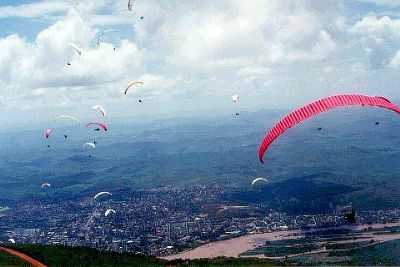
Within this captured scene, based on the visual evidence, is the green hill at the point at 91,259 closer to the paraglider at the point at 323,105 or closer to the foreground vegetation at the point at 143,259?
the foreground vegetation at the point at 143,259

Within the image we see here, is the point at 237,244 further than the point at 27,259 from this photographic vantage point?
Yes

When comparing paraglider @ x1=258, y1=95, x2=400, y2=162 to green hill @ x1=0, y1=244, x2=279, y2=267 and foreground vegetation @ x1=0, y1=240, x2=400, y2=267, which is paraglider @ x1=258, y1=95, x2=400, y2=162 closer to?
foreground vegetation @ x1=0, y1=240, x2=400, y2=267

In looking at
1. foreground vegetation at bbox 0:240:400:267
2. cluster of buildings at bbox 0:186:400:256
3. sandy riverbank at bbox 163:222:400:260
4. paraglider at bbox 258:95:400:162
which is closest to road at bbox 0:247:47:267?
foreground vegetation at bbox 0:240:400:267

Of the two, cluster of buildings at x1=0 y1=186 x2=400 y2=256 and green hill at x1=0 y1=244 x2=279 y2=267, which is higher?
cluster of buildings at x1=0 y1=186 x2=400 y2=256

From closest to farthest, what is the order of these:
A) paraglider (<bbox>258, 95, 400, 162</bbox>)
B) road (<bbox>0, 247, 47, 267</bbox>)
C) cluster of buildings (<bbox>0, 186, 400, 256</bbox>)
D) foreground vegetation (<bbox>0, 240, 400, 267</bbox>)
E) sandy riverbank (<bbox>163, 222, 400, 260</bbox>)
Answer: paraglider (<bbox>258, 95, 400, 162</bbox>), road (<bbox>0, 247, 47, 267</bbox>), foreground vegetation (<bbox>0, 240, 400, 267</bbox>), sandy riverbank (<bbox>163, 222, 400, 260</bbox>), cluster of buildings (<bbox>0, 186, 400, 256</bbox>)

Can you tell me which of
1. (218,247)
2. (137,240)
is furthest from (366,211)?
(137,240)

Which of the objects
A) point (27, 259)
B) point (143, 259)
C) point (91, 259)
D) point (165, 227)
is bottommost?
point (143, 259)

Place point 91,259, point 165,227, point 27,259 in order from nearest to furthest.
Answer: point 27,259, point 91,259, point 165,227

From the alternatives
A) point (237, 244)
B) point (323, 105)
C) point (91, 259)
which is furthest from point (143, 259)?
point (323, 105)

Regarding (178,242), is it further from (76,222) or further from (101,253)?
(76,222)


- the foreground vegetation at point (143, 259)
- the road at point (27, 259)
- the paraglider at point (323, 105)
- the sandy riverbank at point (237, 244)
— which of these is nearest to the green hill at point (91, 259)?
the foreground vegetation at point (143, 259)

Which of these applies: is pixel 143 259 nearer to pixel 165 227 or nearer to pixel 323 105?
pixel 323 105

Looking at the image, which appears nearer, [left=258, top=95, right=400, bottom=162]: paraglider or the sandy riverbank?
[left=258, top=95, right=400, bottom=162]: paraglider

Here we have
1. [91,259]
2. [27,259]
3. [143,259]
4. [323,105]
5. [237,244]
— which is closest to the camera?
[323,105]
